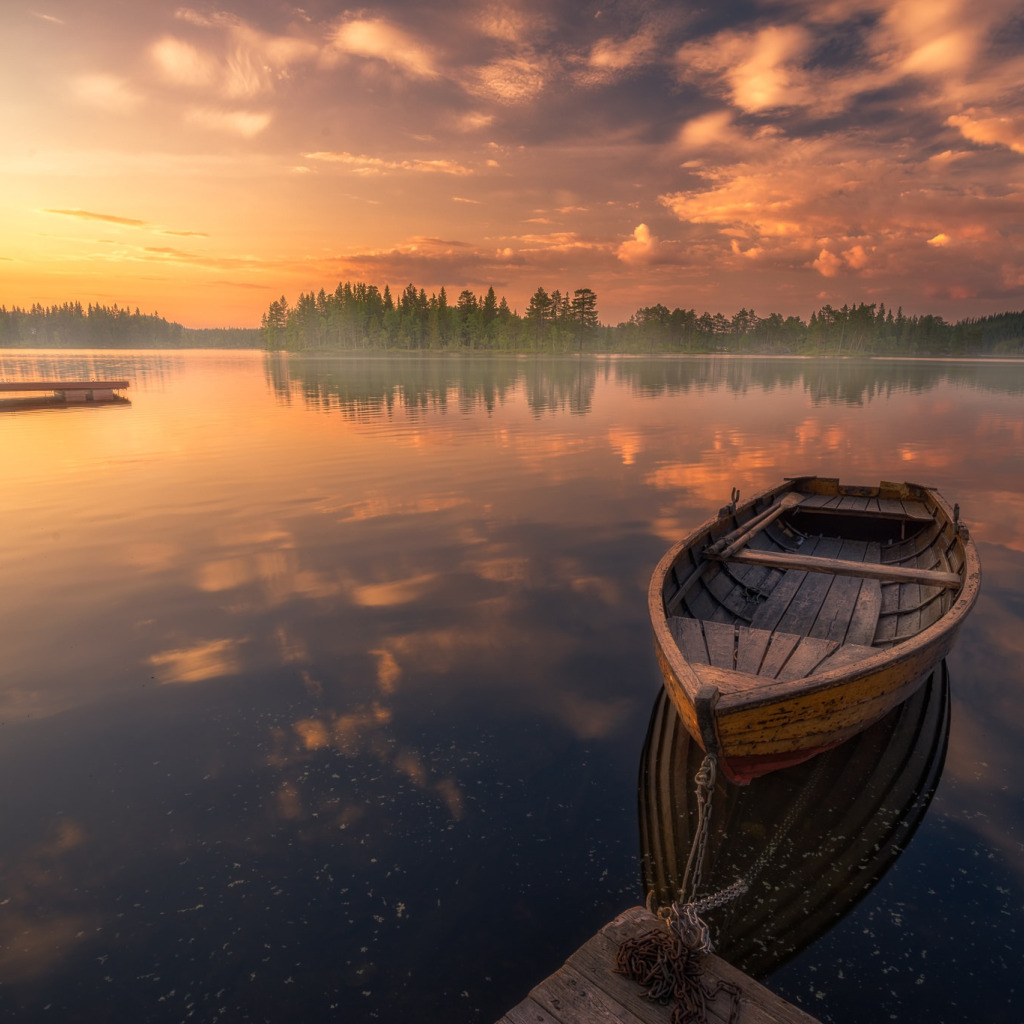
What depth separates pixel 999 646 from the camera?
395 inches

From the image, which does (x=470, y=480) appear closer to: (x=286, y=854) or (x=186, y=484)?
(x=186, y=484)

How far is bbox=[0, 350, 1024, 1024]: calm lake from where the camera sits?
4.64 meters

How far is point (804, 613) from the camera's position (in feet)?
30.2

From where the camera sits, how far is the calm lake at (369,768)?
4.64 m

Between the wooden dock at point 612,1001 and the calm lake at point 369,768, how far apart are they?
90 centimetres

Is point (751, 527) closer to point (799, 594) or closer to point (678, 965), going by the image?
point (799, 594)

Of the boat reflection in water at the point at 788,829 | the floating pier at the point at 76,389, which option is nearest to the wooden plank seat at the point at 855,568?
the boat reflection in water at the point at 788,829

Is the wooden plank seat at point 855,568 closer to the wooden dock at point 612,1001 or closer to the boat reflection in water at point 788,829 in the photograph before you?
the boat reflection in water at point 788,829

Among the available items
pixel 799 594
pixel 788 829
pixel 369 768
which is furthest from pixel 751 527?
pixel 369 768

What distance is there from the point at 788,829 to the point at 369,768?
435 centimetres

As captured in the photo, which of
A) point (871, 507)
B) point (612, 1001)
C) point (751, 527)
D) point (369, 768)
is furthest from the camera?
point (871, 507)

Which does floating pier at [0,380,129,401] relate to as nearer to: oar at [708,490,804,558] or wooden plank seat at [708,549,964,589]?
oar at [708,490,804,558]

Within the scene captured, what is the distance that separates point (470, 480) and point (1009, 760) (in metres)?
15.8

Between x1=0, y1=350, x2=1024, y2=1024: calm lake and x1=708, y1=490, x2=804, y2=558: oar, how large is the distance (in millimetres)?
1864
